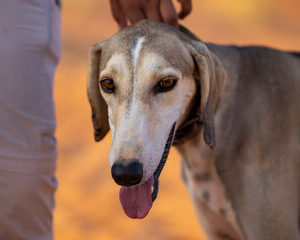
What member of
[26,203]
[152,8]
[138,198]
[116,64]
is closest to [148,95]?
[116,64]

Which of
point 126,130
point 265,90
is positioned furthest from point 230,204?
point 126,130

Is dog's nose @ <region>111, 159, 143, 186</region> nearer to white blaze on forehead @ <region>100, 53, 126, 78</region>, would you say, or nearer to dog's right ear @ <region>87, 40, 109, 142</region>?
white blaze on forehead @ <region>100, 53, 126, 78</region>

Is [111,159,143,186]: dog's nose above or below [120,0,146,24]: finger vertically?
below

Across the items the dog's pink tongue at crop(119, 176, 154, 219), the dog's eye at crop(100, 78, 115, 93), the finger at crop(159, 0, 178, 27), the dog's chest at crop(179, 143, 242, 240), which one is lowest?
the dog's chest at crop(179, 143, 242, 240)

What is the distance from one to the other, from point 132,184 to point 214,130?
690 millimetres

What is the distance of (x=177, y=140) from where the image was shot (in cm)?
306

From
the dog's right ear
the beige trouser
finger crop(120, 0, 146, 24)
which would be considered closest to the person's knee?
the beige trouser

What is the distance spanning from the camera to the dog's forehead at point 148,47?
259 cm

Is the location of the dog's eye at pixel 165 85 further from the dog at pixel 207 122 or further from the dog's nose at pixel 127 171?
the dog's nose at pixel 127 171

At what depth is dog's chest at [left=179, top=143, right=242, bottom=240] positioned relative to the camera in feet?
10.1

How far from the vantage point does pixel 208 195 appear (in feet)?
10.3

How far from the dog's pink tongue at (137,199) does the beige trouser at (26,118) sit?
594 millimetres

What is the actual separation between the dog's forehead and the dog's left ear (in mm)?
61

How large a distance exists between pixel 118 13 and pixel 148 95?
1.02 meters
